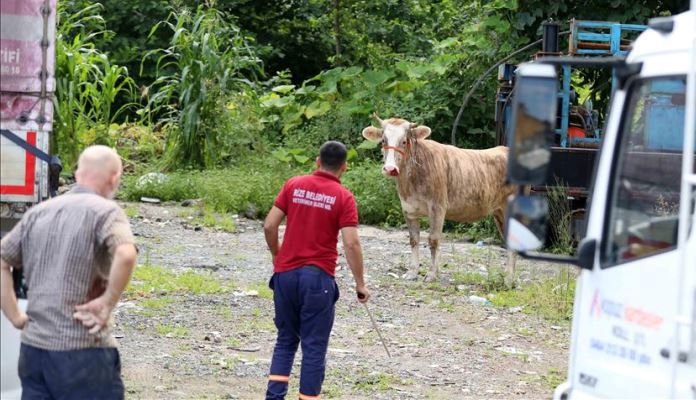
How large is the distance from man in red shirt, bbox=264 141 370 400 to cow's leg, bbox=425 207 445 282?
19.1 ft

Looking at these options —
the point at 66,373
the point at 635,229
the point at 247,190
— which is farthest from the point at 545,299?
the point at 66,373

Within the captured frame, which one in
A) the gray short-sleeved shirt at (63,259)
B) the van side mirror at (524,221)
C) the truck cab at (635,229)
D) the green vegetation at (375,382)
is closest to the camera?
the truck cab at (635,229)

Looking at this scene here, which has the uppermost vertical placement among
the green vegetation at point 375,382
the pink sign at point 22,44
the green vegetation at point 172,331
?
the pink sign at point 22,44

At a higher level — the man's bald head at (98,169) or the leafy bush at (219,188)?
the man's bald head at (98,169)

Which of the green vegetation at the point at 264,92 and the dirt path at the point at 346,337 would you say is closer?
the dirt path at the point at 346,337

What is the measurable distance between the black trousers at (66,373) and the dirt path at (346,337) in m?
2.84

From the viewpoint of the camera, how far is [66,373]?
515 cm

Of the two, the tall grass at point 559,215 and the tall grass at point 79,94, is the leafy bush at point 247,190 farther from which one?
the tall grass at point 559,215

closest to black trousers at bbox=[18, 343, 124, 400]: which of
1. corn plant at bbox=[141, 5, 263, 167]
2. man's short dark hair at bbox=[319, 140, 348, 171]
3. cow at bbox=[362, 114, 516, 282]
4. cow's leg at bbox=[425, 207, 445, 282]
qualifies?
man's short dark hair at bbox=[319, 140, 348, 171]

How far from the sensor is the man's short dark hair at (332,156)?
7.34 m

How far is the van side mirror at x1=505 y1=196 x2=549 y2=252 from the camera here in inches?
184

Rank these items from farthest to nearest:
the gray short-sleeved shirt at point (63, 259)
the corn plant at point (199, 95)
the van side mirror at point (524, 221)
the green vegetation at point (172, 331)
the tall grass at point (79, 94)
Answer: the corn plant at point (199, 95) < the tall grass at point (79, 94) < the green vegetation at point (172, 331) < the gray short-sleeved shirt at point (63, 259) < the van side mirror at point (524, 221)

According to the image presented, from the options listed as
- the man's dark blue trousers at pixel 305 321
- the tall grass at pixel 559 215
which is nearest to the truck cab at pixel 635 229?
the man's dark blue trousers at pixel 305 321

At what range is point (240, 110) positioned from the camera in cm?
1931
